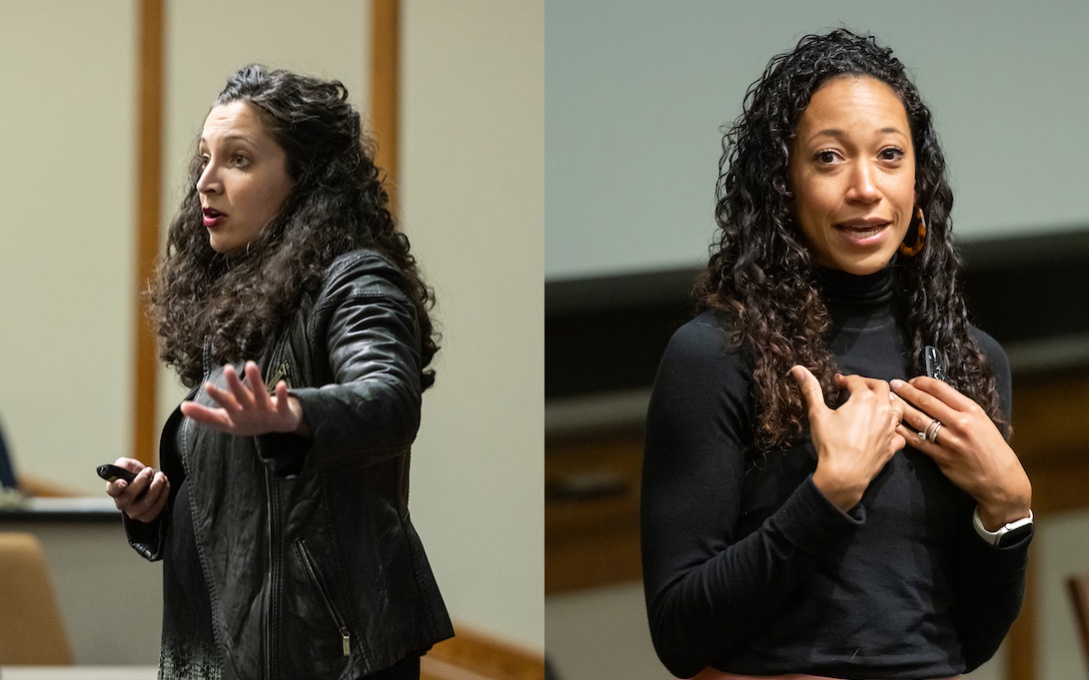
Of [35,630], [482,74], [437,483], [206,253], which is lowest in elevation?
[35,630]

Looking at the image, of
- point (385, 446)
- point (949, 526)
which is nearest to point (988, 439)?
point (949, 526)

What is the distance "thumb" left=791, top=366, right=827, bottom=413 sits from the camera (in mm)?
1518

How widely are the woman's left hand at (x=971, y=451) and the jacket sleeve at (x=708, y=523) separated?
0.49ft

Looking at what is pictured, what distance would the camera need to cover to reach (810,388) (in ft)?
5.00

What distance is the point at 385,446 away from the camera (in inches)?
57.8

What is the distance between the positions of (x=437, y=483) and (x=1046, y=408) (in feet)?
4.88

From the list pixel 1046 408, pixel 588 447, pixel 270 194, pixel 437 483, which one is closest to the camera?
pixel 270 194

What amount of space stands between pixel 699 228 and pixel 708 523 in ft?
4.70

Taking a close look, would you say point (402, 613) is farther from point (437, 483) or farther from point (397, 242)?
point (437, 483)

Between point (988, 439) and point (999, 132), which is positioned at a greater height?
point (999, 132)

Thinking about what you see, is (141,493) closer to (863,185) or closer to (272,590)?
(272,590)

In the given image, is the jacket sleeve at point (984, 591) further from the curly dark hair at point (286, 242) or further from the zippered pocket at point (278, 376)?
the zippered pocket at point (278, 376)

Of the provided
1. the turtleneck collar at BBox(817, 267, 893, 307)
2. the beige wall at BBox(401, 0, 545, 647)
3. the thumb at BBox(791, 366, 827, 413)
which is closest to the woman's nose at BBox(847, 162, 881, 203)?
the turtleneck collar at BBox(817, 267, 893, 307)

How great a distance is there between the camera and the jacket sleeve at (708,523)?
147 cm
